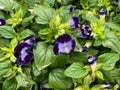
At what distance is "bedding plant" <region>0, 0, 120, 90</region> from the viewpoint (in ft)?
5.00

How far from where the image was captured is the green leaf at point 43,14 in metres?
1.59

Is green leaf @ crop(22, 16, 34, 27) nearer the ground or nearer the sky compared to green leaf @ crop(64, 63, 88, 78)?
nearer the sky

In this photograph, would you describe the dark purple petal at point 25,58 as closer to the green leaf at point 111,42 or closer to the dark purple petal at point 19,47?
the dark purple petal at point 19,47

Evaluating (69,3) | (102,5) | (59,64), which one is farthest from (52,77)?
(102,5)

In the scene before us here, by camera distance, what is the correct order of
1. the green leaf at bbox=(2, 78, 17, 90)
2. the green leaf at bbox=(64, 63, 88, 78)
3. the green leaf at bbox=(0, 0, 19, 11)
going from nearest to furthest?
the green leaf at bbox=(64, 63, 88, 78) → the green leaf at bbox=(2, 78, 17, 90) → the green leaf at bbox=(0, 0, 19, 11)

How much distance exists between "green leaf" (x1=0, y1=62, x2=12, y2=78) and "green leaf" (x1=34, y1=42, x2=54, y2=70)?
0.13 metres

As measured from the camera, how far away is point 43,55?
1.53 metres

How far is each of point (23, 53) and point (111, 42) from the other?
405 mm

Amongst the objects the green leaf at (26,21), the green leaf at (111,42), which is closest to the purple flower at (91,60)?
the green leaf at (111,42)

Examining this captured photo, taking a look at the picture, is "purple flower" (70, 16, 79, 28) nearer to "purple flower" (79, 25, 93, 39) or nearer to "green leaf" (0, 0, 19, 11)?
"purple flower" (79, 25, 93, 39)

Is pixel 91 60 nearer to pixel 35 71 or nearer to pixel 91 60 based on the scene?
pixel 91 60

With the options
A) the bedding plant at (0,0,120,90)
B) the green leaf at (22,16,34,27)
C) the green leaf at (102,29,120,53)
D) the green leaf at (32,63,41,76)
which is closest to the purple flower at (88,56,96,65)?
the bedding plant at (0,0,120,90)

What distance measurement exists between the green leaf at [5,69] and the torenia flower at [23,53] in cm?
5

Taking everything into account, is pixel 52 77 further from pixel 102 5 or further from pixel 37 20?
pixel 102 5
